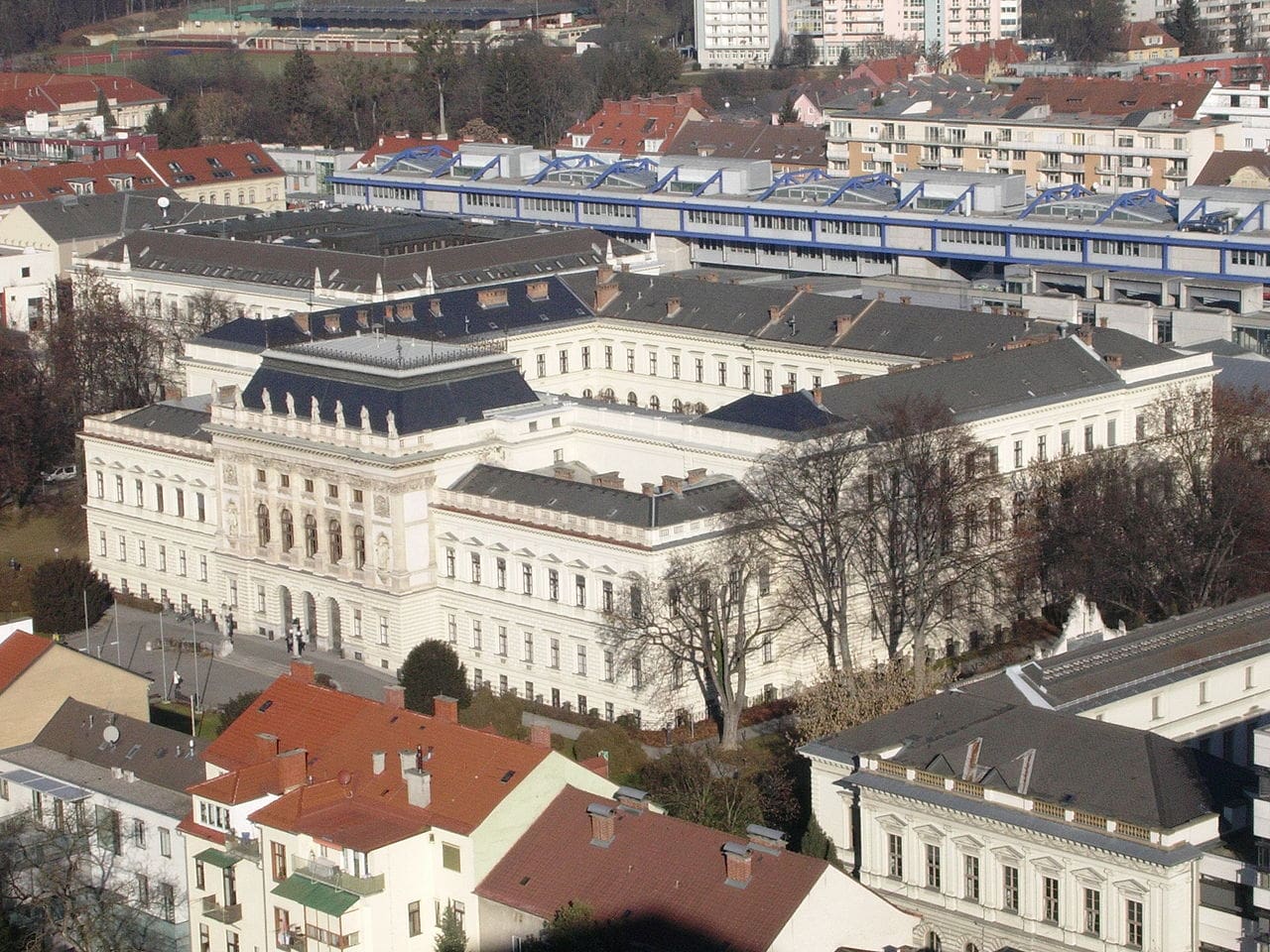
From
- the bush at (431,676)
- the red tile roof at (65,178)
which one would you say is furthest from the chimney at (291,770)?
the red tile roof at (65,178)

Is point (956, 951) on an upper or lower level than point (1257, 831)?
lower

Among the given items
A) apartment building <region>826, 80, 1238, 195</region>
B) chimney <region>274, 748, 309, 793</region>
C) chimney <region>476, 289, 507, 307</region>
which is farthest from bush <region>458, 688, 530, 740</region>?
apartment building <region>826, 80, 1238, 195</region>

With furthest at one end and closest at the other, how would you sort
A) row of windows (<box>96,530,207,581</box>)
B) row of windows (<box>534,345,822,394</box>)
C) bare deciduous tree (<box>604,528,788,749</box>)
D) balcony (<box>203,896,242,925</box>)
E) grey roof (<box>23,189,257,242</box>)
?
grey roof (<box>23,189,257,242</box>) → row of windows (<box>534,345,822,394</box>) → row of windows (<box>96,530,207,581</box>) → bare deciduous tree (<box>604,528,788,749</box>) → balcony (<box>203,896,242,925</box>)

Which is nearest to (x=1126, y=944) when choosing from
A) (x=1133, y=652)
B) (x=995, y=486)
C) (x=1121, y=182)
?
(x=1133, y=652)

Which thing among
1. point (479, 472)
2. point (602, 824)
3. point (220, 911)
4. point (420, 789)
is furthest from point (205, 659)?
point (602, 824)

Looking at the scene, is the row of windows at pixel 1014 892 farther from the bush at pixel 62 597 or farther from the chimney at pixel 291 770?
the bush at pixel 62 597

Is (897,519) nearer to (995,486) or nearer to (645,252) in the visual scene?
(995,486)

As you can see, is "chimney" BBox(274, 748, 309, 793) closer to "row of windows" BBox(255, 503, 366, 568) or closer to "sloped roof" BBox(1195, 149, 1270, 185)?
"row of windows" BBox(255, 503, 366, 568)

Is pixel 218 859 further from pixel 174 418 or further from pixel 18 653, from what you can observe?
pixel 174 418
